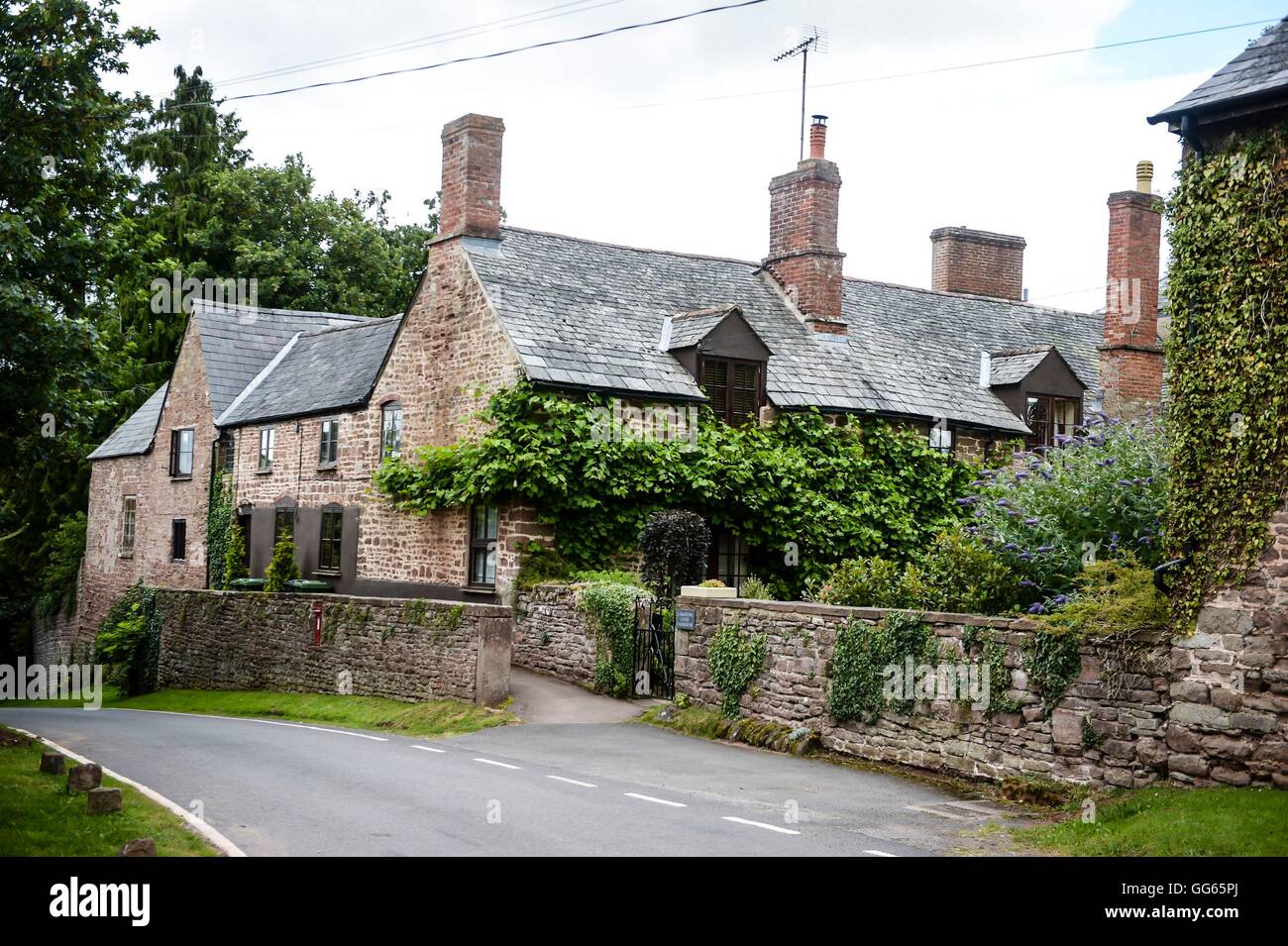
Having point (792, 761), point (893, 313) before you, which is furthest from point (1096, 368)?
point (792, 761)

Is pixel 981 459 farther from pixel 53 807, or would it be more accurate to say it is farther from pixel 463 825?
pixel 53 807

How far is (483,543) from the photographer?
25.8 metres

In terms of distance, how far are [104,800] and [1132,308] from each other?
25502mm

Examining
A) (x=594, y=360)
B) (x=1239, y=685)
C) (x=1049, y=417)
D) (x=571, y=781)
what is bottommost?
(x=571, y=781)

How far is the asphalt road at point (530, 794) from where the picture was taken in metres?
10.8

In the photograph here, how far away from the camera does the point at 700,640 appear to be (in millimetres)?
19094

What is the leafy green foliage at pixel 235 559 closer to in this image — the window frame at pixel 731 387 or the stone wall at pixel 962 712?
the window frame at pixel 731 387

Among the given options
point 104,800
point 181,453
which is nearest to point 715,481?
point 104,800

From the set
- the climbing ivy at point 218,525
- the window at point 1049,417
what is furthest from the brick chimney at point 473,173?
the window at point 1049,417

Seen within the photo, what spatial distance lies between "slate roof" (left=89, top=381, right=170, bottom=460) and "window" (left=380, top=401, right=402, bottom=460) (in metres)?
13.8

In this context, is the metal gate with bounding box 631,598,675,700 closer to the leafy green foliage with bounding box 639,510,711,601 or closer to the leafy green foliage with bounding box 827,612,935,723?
the leafy green foliage with bounding box 639,510,711,601

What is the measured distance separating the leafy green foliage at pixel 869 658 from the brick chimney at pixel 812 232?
15319 millimetres

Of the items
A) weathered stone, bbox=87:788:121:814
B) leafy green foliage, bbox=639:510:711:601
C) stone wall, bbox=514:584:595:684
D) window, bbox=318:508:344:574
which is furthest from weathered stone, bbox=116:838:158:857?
window, bbox=318:508:344:574

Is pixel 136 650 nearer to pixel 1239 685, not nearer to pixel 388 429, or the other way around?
pixel 388 429
